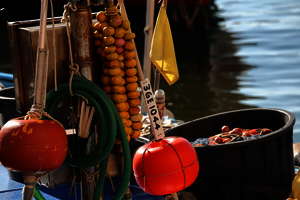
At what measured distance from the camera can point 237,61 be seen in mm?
16625

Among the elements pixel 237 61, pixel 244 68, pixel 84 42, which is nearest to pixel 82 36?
pixel 84 42

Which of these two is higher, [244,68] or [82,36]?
[82,36]

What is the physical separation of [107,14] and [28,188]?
2.53 ft

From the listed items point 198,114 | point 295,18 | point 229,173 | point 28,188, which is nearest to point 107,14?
point 28,188

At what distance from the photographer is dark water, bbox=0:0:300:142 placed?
1237 centimetres

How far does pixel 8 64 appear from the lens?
54.9 ft

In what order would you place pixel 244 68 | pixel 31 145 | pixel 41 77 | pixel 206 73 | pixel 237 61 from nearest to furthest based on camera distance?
pixel 31 145
pixel 41 77
pixel 244 68
pixel 206 73
pixel 237 61

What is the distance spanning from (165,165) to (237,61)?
14210mm

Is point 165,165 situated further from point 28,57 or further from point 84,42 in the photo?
point 28,57

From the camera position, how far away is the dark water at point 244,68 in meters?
12.3

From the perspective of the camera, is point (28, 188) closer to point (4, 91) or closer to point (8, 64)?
point (4, 91)

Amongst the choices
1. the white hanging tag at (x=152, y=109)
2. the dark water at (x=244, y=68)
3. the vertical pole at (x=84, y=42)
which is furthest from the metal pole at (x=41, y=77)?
the dark water at (x=244, y=68)

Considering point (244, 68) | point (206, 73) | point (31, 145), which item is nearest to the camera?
point (31, 145)

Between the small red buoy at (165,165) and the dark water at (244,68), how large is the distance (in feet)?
22.6
